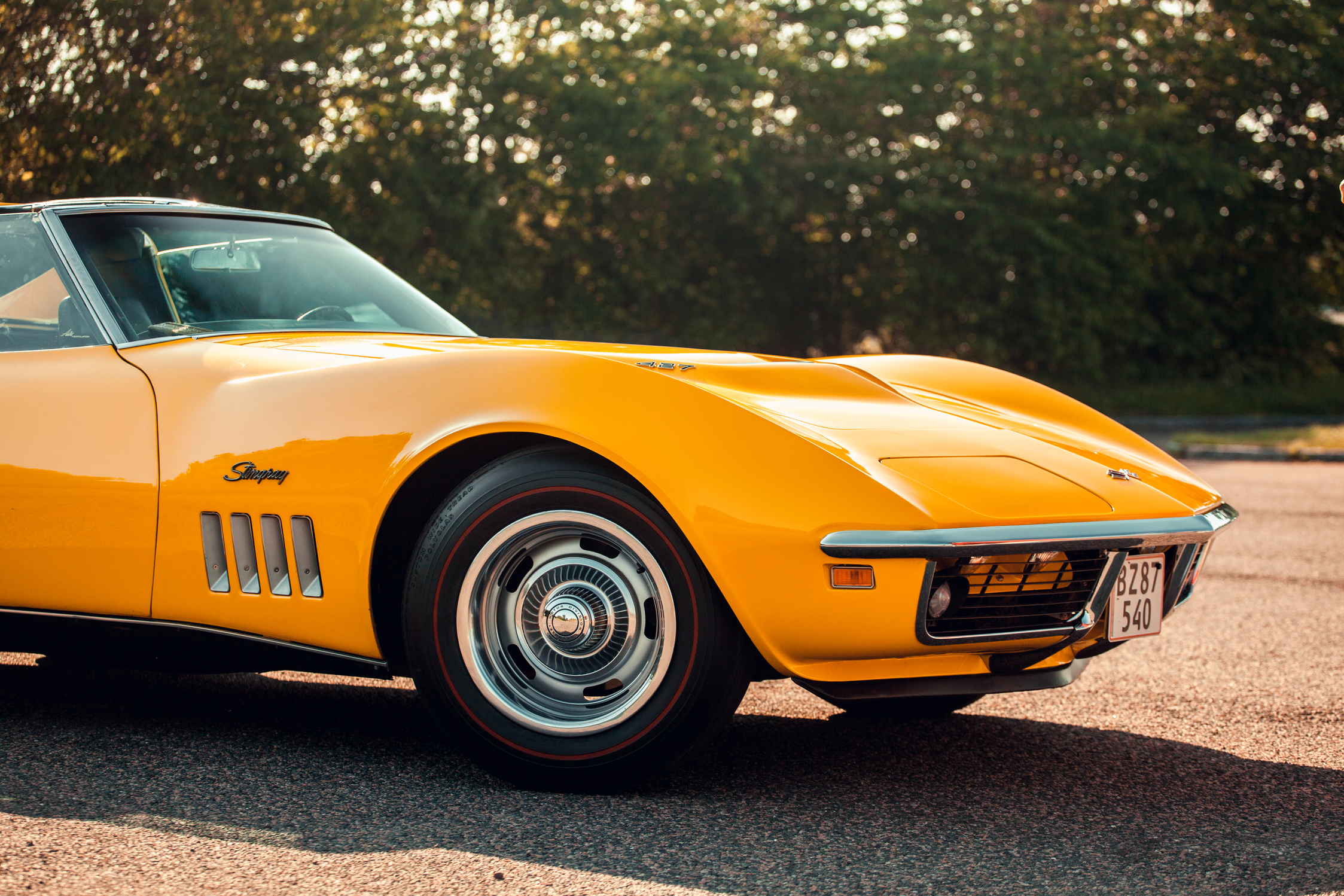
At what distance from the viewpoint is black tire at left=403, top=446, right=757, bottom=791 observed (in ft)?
8.48

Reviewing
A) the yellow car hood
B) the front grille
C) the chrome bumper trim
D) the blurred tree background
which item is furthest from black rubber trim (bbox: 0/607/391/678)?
the blurred tree background

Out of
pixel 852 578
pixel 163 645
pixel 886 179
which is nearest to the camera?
pixel 852 578

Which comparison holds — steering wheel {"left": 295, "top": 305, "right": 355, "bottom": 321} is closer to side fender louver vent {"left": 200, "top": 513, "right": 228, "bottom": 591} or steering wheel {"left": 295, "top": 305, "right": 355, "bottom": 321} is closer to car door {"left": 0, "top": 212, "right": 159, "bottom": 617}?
car door {"left": 0, "top": 212, "right": 159, "bottom": 617}

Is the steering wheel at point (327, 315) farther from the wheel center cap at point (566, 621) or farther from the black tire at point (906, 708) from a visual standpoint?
the black tire at point (906, 708)

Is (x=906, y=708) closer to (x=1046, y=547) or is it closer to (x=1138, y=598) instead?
(x=1138, y=598)

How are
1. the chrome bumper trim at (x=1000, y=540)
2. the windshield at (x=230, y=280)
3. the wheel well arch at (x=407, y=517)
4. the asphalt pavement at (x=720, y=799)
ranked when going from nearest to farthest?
the asphalt pavement at (x=720, y=799) < the chrome bumper trim at (x=1000, y=540) < the wheel well arch at (x=407, y=517) < the windshield at (x=230, y=280)

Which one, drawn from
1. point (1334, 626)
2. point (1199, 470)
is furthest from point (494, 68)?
point (1334, 626)

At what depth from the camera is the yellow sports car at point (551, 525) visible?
251cm

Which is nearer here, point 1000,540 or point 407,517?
point 1000,540

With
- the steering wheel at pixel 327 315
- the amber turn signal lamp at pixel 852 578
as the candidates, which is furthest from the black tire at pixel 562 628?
the steering wheel at pixel 327 315

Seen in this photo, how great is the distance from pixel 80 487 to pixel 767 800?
6.08ft

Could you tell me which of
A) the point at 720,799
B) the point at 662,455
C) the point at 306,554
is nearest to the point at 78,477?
the point at 306,554

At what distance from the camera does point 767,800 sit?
8.97 ft

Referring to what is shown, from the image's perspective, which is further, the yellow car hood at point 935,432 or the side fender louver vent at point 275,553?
the side fender louver vent at point 275,553
